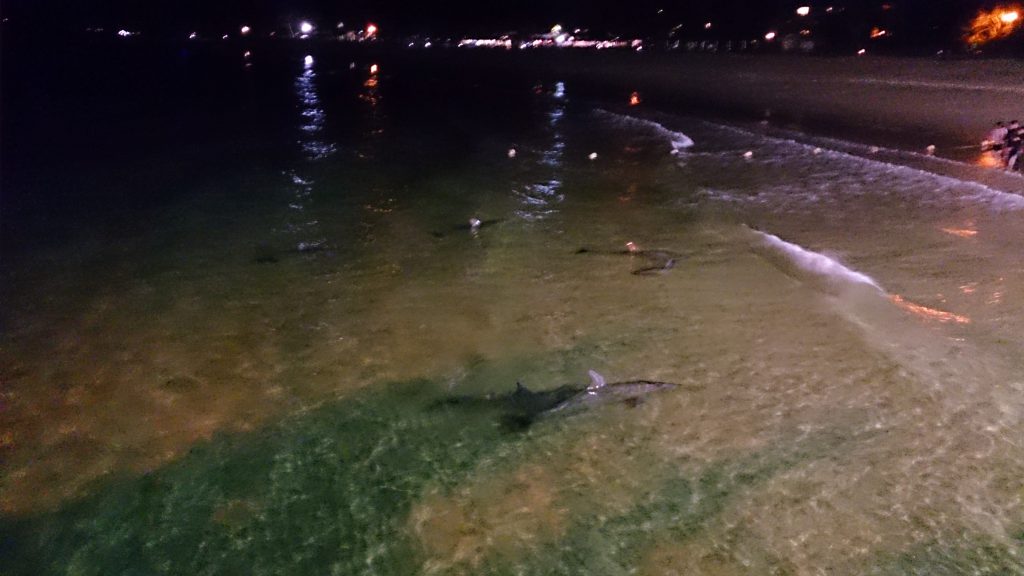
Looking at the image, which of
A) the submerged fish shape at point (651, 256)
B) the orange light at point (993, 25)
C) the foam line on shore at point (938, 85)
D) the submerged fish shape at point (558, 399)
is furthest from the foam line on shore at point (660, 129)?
the orange light at point (993, 25)

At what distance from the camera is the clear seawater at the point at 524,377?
4.25m

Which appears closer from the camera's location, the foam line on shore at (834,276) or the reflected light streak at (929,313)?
the reflected light streak at (929,313)

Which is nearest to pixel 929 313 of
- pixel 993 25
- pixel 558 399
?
pixel 558 399

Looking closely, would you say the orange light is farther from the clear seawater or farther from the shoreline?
the clear seawater

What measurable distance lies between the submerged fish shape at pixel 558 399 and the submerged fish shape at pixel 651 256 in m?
2.63

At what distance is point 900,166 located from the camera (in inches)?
483

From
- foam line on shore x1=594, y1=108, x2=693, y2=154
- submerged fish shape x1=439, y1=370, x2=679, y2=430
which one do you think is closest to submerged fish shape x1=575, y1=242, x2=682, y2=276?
submerged fish shape x1=439, y1=370, x2=679, y2=430

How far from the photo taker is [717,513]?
428cm

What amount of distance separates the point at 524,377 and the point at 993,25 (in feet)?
112

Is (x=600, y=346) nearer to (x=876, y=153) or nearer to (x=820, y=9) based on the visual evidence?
(x=876, y=153)

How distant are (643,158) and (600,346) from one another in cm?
934

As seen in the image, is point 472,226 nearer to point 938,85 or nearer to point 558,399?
point 558,399

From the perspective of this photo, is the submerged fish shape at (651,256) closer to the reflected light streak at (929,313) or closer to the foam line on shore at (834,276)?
the foam line on shore at (834,276)

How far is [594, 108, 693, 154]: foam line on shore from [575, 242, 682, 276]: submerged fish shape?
22.7 ft
